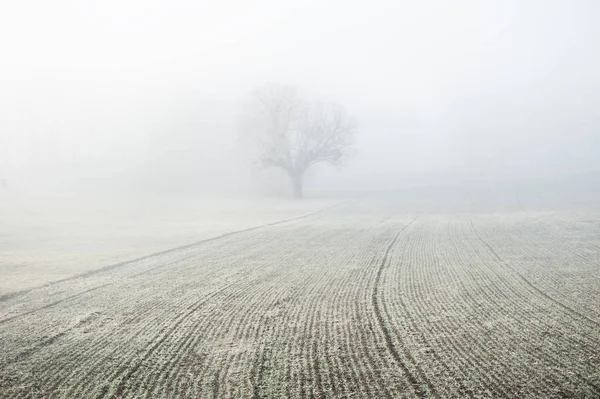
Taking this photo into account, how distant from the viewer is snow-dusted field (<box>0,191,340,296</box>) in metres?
15.7

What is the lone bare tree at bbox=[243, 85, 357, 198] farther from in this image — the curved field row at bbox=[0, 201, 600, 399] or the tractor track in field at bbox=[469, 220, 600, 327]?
the curved field row at bbox=[0, 201, 600, 399]

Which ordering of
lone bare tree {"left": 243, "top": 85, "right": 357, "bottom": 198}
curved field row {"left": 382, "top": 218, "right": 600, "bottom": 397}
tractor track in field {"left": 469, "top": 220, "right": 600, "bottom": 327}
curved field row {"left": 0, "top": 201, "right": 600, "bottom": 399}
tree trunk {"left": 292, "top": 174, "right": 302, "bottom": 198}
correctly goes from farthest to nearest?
tree trunk {"left": 292, "top": 174, "right": 302, "bottom": 198}, lone bare tree {"left": 243, "top": 85, "right": 357, "bottom": 198}, tractor track in field {"left": 469, "top": 220, "right": 600, "bottom": 327}, curved field row {"left": 0, "top": 201, "right": 600, "bottom": 399}, curved field row {"left": 382, "top": 218, "right": 600, "bottom": 397}

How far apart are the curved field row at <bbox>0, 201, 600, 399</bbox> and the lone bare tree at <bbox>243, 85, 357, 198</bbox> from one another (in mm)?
36823

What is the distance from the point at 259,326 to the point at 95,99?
14061cm

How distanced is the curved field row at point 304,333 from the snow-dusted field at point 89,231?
107 inches

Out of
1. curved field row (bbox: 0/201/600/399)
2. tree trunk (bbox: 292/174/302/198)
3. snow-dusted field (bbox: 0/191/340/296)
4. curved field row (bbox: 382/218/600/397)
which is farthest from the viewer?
tree trunk (bbox: 292/174/302/198)

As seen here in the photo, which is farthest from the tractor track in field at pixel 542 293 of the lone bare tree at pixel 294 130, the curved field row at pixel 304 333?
the lone bare tree at pixel 294 130

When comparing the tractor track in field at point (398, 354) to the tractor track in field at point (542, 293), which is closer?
the tractor track in field at point (398, 354)

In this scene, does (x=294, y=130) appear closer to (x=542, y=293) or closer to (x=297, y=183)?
(x=297, y=183)

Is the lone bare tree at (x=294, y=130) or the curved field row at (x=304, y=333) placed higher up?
the lone bare tree at (x=294, y=130)

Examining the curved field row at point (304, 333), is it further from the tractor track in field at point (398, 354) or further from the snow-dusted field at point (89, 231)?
the snow-dusted field at point (89, 231)

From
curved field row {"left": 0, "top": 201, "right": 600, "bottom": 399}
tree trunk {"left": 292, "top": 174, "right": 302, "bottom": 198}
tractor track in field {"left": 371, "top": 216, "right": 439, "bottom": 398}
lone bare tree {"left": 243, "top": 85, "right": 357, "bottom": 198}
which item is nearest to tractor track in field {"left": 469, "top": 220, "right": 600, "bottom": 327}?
curved field row {"left": 0, "top": 201, "right": 600, "bottom": 399}

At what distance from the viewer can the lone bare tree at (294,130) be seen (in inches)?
1987

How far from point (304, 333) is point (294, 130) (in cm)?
4598
